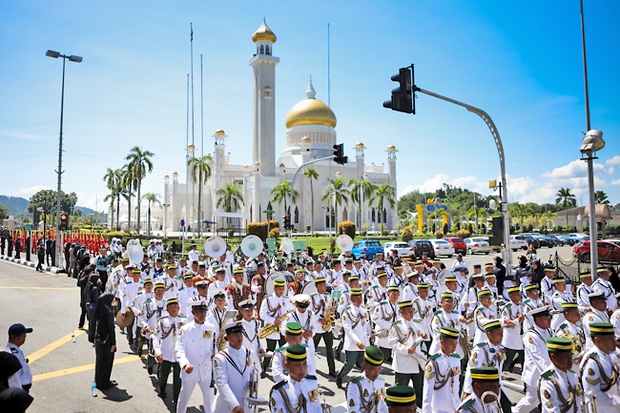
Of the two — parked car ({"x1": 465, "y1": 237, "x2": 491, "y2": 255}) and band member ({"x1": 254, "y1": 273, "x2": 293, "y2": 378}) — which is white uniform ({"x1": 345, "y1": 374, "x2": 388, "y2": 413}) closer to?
band member ({"x1": 254, "y1": 273, "x2": 293, "y2": 378})

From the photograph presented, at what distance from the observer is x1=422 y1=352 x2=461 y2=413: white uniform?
5086 mm

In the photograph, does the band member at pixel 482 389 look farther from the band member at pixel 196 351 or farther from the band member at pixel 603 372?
the band member at pixel 196 351

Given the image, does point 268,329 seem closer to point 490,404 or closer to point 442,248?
point 490,404

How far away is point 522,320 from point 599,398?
3.59 m

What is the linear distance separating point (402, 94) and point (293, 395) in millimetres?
8226

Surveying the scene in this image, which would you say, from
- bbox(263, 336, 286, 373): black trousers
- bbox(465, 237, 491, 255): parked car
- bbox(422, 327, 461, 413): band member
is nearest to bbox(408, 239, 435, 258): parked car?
bbox(465, 237, 491, 255): parked car

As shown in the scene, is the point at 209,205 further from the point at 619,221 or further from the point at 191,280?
the point at 619,221

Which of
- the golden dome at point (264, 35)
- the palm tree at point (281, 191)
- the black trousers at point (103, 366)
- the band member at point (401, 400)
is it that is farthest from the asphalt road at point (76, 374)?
the golden dome at point (264, 35)

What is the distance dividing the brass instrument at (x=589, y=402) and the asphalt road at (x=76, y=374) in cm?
238

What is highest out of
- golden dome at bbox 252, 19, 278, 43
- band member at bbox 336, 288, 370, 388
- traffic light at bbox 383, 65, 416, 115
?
golden dome at bbox 252, 19, 278, 43

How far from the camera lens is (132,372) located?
29.6 ft

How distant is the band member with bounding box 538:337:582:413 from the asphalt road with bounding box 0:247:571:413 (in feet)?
6.43

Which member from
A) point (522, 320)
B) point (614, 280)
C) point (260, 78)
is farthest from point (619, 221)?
point (522, 320)

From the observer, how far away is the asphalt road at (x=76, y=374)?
731cm
